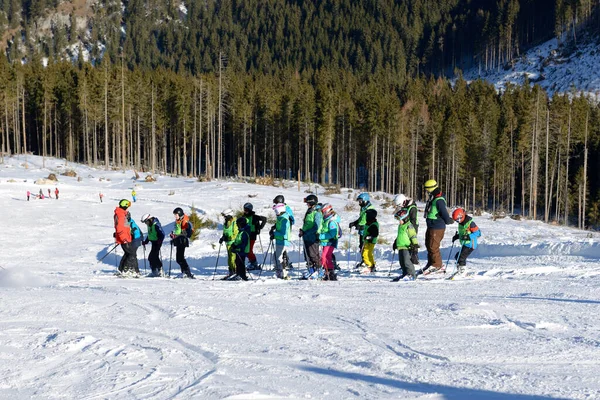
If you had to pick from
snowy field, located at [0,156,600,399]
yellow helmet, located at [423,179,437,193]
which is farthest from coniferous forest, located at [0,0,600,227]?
snowy field, located at [0,156,600,399]

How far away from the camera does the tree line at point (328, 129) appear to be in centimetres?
6081

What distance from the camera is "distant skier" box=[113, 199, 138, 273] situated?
12.9 meters

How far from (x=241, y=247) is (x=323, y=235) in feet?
5.90

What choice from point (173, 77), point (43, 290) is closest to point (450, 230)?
point (43, 290)

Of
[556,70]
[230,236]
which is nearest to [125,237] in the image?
[230,236]

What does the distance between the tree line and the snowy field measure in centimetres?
4814

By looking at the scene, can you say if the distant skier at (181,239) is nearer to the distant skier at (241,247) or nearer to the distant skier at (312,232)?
the distant skier at (241,247)

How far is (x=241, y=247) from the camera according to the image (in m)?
12.0

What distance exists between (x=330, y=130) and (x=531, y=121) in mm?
21396

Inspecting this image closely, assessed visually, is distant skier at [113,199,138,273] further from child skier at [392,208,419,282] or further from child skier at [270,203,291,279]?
child skier at [392,208,419,282]

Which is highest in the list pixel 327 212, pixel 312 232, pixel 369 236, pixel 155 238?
pixel 327 212

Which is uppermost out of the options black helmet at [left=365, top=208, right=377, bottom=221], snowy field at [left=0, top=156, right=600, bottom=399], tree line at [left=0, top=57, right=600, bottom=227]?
tree line at [left=0, top=57, right=600, bottom=227]

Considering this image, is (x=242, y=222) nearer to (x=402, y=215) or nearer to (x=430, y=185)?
(x=402, y=215)

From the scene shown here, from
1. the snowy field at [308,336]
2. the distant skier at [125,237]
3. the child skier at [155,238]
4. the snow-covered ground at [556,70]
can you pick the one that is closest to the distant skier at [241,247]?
the snowy field at [308,336]
